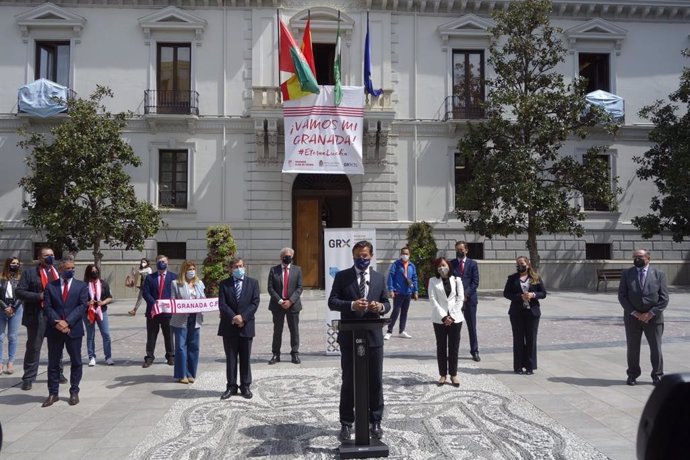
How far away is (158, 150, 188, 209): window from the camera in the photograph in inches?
886

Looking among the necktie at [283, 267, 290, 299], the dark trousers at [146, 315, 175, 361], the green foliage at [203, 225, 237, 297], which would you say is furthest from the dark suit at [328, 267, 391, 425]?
the green foliage at [203, 225, 237, 297]

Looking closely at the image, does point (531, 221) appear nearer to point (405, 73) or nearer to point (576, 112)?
point (576, 112)

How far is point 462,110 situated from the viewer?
915 inches

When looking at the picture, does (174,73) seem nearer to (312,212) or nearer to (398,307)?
(312,212)

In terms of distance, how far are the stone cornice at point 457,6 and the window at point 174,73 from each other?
1694mm

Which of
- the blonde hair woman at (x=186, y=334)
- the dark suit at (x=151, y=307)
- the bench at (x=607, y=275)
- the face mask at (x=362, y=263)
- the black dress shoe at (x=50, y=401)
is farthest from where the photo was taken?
the bench at (x=607, y=275)

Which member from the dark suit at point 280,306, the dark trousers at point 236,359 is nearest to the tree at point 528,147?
the dark suit at point 280,306

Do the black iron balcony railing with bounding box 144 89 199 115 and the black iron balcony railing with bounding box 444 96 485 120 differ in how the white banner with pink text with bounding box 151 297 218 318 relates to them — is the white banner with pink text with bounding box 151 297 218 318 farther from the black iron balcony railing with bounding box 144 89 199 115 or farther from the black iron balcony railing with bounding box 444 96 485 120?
the black iron balcony railing with bounding box 444 96 485 120

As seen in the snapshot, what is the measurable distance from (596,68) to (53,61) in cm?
2304

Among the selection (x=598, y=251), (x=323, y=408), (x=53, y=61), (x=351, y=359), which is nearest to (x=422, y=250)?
(x=598, y=251)

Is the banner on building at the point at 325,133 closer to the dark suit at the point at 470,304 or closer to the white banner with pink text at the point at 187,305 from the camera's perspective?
the dark suit at the point at 470,304

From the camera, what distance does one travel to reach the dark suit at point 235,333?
25.2 feet

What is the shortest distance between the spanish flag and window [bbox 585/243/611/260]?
13.4m

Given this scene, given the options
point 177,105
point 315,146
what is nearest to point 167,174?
point 177,105
